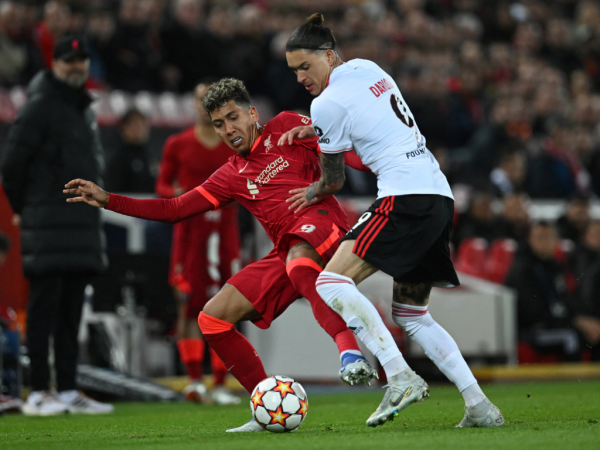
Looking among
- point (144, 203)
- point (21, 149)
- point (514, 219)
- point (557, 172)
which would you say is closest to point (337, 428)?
point (144, 203)

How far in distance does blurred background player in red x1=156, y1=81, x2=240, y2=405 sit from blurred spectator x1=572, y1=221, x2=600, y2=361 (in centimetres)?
476

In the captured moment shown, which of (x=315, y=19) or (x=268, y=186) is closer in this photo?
(x=315, y=19)

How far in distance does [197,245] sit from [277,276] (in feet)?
9.80

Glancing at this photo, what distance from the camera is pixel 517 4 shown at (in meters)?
19.3

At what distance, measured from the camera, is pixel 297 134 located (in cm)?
546

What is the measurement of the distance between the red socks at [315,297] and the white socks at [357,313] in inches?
4.7

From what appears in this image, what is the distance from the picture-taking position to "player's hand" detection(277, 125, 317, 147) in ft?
17.5

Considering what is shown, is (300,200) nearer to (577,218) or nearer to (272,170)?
(272,170)

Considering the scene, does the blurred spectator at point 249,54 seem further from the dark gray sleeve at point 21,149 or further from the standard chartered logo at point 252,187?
the standard chartered logo at point 252,187

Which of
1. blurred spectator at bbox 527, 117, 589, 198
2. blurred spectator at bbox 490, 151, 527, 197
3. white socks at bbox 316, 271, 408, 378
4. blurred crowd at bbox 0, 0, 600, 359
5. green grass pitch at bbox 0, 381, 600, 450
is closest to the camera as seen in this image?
green grass pitch at bbox 0, 381, 600, 450

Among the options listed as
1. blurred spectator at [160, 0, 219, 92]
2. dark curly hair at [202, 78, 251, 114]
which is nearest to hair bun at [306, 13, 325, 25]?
dark curly hair at [202, 78, 251, 114]

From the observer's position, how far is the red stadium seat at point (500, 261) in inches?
456

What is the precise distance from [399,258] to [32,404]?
368cm

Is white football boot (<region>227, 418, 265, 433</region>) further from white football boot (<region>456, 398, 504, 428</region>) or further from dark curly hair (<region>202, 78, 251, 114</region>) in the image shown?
dark curly hair (<region>202, 78, 251, 114</region>)
